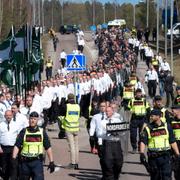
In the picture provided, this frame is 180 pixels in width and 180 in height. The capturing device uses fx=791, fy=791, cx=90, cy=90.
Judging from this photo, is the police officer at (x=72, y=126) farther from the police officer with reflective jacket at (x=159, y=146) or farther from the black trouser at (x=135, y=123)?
the police officer with reflective jacket at (x=159, y=146)

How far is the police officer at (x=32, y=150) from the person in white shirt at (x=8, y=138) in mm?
1690

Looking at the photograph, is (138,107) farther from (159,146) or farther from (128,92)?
(159,146)

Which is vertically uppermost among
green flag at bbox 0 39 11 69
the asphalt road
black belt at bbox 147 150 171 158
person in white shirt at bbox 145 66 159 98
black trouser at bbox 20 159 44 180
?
green flag at bbox 0 39 11 69

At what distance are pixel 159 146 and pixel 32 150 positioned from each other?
2.28 m

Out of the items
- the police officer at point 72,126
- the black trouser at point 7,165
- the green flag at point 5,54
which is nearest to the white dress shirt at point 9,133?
the black trouser at point 7,165

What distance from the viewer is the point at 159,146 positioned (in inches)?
558

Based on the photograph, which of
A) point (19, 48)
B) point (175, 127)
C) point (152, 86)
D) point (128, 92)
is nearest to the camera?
point (175, 127)

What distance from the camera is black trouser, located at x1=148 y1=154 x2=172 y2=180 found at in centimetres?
1412

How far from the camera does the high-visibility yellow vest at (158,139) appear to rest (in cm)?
1409

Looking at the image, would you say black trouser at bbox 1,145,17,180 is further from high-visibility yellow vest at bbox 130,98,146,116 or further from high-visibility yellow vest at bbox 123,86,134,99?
high-visibility yellow vest at bbox 123,86,134,99

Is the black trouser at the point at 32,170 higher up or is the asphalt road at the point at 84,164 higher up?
the black trouser at the point at 32,170

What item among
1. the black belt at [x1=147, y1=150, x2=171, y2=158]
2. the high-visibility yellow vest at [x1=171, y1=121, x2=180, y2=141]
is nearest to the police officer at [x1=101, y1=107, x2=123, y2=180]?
the high-visibility yellow vest at [x1=171, y1=121, x2=180, y2=141]

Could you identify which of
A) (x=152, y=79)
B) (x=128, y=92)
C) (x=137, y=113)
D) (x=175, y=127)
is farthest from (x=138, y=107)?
(x=152, y=79)

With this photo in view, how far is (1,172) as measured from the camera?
16.8 metres
